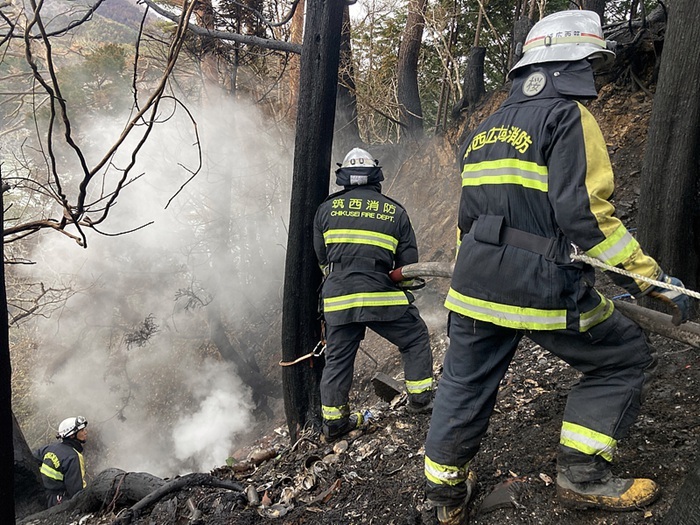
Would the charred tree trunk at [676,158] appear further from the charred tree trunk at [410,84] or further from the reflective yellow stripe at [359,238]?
the charred tree trunk at [410,84]

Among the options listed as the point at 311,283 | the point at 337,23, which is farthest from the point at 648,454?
the point at 337,23

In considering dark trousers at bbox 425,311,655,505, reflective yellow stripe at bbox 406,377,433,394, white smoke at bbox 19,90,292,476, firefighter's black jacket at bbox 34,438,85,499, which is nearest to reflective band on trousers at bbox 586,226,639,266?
dark trousers at bbox 425,311,655,505

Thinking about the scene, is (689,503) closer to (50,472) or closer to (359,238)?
(359,238)

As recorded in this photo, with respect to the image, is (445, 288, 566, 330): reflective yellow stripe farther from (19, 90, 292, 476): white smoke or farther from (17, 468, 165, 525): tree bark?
(19, 90, 292, 476): white smoke

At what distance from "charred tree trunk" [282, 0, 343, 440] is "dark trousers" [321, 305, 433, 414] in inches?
13.1

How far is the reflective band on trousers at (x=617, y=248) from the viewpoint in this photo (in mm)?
1849

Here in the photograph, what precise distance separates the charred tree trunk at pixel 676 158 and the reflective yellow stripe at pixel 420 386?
1906 millimetres

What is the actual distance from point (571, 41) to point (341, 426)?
3012 mm

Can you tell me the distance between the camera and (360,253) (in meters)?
3.76

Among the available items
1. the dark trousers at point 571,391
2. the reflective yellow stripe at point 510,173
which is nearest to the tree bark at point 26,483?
the dark trousers at point 571,391

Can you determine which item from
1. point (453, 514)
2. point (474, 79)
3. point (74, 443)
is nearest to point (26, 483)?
point (74, 443)

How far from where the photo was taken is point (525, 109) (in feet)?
6.71

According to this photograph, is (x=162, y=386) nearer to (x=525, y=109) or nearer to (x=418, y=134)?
(x=418, y=134)

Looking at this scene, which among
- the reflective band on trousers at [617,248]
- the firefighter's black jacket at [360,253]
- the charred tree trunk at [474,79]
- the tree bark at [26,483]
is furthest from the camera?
the charred tree trunk at [474,79]
